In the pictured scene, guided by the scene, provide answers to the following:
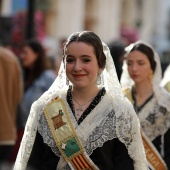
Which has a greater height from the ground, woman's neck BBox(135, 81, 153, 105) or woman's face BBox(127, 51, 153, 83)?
woman's face BBox(127, 51, 153, 83)

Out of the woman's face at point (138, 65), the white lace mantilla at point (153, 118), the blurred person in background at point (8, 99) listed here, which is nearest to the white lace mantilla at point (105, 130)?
the white lace mantilla at point (153, 118)

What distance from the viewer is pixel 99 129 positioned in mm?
4711

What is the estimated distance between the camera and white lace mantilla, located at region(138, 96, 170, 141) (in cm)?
614

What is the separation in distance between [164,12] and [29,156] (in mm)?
46644

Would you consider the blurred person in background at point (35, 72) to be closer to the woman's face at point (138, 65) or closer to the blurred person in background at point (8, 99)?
the blurred person in background at point (8, 99)

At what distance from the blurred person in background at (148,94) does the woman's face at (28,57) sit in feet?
7.36

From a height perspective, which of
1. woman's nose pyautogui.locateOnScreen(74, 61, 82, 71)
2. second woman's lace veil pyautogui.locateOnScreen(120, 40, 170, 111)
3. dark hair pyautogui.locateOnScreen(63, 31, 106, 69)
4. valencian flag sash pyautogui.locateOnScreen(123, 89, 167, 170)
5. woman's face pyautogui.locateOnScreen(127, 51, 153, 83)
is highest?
dark hair pyautogui.locateOnScreen(63, 31, 106, 69)

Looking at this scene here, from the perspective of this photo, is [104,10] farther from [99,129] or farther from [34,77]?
[99,129]

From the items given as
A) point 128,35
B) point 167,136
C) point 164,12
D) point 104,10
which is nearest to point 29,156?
point 167,136

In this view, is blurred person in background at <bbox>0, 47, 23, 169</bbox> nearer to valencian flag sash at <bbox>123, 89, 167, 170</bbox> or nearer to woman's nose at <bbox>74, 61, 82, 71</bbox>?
valencian flag sash at <bbox>123, 89, 167, 170</bbox>

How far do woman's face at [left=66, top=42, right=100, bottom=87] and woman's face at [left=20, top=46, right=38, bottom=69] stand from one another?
12.8ft

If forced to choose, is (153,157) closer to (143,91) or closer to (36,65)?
(143,91)

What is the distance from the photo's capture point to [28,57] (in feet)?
28.2

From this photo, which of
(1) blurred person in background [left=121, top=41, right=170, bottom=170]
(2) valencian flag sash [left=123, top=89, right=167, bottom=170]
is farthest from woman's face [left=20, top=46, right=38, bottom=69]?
(2) valencian flag sash [left=123, top=89, right=167, bottom=170]
